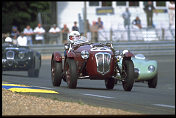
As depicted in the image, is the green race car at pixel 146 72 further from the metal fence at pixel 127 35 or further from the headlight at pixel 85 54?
the metal fence at pixel 127 35

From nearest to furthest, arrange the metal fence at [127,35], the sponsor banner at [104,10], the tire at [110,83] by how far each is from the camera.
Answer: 1. the tire at [110,83]
2. the metal fence at [127,35]
3. the sponsor banner at [104,10]

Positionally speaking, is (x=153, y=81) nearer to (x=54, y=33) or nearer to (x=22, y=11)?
(x=54, y=33)

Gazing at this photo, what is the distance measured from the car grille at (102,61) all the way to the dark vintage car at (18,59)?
7.66 meters

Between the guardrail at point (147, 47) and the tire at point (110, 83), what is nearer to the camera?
the tire at point (110, 83)

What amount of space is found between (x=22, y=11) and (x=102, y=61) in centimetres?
2993

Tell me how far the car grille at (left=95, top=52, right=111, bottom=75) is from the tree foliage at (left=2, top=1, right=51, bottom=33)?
2517cm

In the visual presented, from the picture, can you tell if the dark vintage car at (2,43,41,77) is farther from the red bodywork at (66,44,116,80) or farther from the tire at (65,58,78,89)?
the tire at (65,58,78,89)

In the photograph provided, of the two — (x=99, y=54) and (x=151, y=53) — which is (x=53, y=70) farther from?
(x=151, y=53)

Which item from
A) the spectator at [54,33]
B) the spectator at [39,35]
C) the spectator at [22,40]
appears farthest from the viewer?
the spectator at [54,33]

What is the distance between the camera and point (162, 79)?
24.3m

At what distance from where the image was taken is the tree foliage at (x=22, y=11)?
40969 mm

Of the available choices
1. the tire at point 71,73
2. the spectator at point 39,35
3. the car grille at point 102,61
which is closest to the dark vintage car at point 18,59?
the tire at point 71,73

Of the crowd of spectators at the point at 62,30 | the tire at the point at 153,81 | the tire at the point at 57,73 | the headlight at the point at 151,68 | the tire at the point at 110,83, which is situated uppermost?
the crowd of spectators at the point at 62,30

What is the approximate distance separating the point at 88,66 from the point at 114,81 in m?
1.52
